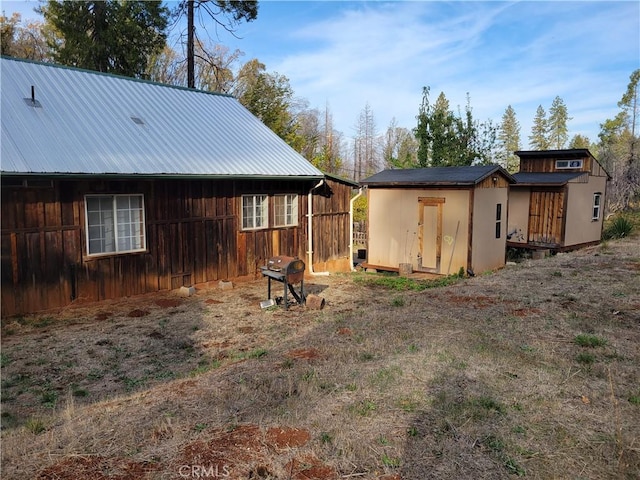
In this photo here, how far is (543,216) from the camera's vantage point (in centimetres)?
1898

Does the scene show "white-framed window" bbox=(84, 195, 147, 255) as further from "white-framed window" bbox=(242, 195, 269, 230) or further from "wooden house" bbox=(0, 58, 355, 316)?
"white-framed window" bbox=(242, 195, 269, 230)

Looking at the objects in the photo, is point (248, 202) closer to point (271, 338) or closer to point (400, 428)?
point (271, 338)

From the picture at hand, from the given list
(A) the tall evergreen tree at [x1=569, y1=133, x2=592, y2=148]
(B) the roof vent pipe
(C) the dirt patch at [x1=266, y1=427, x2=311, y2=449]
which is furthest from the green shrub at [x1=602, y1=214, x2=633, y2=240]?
(A) the tall evergreen tree at [x1=569, y1=133, x2=592, y2=148]

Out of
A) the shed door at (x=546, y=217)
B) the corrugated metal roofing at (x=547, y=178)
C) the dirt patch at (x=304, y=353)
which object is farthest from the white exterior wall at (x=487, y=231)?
the dirt patch at (x=304, y=353)

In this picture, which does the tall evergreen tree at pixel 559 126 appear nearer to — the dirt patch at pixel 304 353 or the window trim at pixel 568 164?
the window trim at pixel 568 164

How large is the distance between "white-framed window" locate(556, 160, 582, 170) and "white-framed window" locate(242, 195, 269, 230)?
13.6 metres

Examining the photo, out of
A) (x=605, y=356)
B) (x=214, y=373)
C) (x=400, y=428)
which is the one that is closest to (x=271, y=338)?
(x=214, y=373)

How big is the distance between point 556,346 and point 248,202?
8.50 meters

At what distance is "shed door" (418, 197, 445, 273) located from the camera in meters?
14.3

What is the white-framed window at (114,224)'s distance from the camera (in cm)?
974

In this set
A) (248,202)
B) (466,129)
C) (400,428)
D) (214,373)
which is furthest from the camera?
(466,129)

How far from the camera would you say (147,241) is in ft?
34.7

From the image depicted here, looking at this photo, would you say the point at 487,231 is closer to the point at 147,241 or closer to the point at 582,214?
the point at 582,214

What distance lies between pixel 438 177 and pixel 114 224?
9101mm
